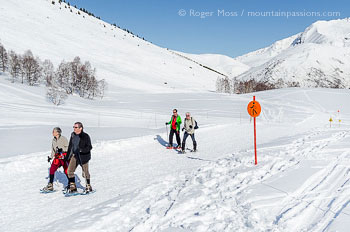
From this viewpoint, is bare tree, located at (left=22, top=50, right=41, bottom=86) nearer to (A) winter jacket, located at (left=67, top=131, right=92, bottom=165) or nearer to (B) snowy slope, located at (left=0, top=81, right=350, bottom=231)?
(B) snowy slope, located at (left=0, top=81, right=350, bottom=231)

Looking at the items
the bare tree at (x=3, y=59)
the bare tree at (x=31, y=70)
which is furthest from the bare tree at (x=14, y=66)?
the bare tree at (x=3, y=59)

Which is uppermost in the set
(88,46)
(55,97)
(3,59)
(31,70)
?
(88,46)

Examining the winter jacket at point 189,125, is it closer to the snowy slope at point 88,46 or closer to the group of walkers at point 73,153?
the group of walkers at point 73,153

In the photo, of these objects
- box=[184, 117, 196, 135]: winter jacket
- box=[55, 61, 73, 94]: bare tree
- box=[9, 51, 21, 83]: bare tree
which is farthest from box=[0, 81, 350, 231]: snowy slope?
box=[55, 61, 73, 94]: bare tree

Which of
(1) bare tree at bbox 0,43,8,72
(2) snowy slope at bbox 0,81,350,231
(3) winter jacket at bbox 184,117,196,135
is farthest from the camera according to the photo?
(1) bare tree at bbox 0,43,8,72

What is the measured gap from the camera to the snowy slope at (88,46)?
7781 cm

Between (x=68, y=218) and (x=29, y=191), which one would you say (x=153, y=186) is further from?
(x=29, y=191)

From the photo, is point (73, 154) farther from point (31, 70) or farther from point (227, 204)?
point (31, 70)

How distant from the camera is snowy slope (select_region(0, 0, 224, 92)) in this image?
7781cm

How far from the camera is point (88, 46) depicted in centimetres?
9969

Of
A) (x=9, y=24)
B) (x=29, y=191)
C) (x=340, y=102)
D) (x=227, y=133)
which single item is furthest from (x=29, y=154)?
(x=9, y=24)

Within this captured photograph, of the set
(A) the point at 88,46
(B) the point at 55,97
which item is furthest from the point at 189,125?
(A) the point at 88,46

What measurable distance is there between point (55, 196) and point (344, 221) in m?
6.30

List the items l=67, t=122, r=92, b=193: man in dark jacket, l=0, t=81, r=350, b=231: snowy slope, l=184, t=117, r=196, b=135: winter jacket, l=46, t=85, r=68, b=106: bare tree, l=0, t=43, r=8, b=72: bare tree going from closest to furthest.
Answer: l=0, t=81, r=350, b=231: snowy slope, l=67, t=122, r=92, b=193: man in dark jacket, l=184, t=117, r=196, b=135: winter jacket, l=46, t=85, r=68, b=106: bare tree, l=0, t=43, r=8, b=72: bare tree
